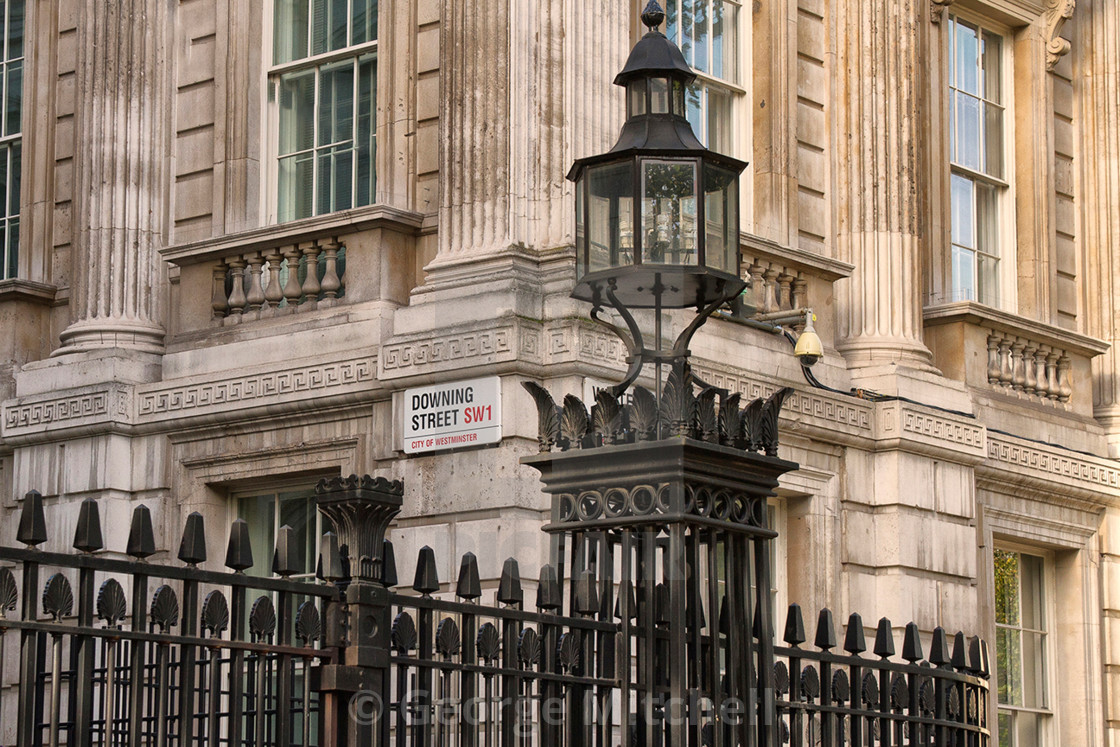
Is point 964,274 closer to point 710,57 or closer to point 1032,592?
point 1032,592

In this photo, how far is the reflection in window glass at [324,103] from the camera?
14977 mm

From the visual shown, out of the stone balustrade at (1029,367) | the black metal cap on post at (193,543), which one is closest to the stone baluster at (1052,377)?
the stone balustrade at (1029,367)

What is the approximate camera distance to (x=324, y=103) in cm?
1530

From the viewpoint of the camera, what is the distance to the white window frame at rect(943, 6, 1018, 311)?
58.1 feet

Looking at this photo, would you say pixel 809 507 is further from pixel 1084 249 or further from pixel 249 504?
pixel 1084 249

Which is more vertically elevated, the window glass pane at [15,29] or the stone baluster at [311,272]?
the window glass pane at [15,29]

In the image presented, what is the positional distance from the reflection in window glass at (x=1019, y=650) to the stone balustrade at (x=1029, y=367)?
1.42m

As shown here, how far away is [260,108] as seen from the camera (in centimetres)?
1546

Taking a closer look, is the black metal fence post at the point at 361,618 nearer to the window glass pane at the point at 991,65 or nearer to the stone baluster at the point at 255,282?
the stone baluster at the point at 255,282

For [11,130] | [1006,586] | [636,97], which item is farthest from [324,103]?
[636,97]

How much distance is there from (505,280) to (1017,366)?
20.9ft

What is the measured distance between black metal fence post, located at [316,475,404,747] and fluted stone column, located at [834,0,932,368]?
9.87m

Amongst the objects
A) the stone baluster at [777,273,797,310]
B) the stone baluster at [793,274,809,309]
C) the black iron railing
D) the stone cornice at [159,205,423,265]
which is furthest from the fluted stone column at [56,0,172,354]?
the black iron railing

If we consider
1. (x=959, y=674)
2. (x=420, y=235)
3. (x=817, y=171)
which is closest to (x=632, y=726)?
(x=959, y=674)
